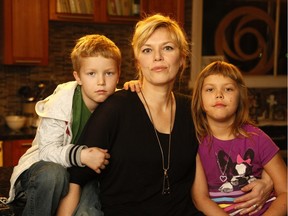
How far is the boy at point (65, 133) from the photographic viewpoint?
169cm

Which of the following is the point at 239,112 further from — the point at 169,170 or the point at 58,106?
the point at 58,106

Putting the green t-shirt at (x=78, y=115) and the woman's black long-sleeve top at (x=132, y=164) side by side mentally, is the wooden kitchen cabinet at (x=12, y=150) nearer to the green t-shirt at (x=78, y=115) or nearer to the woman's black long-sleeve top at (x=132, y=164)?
the green t-shirt at (x=78, y=115)

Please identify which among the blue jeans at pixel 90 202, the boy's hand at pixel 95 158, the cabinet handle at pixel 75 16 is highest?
the cabinet handle at pixel 75 16

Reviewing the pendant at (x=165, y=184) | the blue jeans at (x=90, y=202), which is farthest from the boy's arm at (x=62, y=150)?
the pendant at (x=165, y=184)

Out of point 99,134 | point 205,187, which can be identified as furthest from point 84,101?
point 205,187

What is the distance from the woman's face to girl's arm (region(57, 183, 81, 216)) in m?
0.54

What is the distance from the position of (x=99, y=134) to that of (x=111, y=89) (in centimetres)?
28

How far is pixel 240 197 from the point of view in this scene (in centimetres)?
189

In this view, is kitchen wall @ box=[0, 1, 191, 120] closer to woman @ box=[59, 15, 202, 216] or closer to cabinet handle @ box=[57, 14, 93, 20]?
cabinet handle @ box=[57, 14, 93, 20]

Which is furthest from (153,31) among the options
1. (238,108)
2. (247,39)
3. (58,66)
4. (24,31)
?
(247,39)

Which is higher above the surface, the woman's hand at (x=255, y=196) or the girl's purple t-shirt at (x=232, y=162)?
the girl's purple t-shirt at (x=232, y=162)

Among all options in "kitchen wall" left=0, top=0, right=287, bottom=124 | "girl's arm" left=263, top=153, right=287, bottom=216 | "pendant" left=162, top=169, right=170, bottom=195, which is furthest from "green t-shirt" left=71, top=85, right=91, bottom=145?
"kitchen wall" left=0, top=0, right=287, bottom=124

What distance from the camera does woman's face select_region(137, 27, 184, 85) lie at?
6.06ft

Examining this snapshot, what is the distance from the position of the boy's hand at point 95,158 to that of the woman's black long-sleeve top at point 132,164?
0.05m
